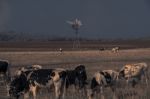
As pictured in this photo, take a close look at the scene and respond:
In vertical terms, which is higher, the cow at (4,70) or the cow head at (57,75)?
the cow head at (57,75)

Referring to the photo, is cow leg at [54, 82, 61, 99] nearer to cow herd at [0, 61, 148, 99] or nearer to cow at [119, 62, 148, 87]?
cow herd at [0, 61, 148, 99]

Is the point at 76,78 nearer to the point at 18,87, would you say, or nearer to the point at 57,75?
the point at 57,75

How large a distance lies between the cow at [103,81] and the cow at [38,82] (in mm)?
1537

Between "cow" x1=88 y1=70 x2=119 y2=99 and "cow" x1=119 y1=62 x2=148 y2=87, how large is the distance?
1.14m

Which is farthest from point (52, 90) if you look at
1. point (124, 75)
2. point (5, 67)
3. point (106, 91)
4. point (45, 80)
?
point (5, 67)

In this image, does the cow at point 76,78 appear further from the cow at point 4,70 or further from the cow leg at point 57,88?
the cow at point 4,70

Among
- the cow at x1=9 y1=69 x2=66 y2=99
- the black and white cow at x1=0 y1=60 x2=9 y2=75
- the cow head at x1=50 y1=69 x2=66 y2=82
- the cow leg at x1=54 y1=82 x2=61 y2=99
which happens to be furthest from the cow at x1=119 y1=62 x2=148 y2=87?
the black and white cow at x1=0 y1=60 x2=9 y2=75

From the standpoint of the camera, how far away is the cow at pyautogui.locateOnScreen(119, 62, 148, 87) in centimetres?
2959

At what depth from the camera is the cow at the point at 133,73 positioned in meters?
29.6

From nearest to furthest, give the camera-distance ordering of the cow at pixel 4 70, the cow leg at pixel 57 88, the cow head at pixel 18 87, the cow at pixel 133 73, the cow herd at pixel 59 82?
1. the cow leg at pixel 57 88
2. the cow head at pixel 18 87
3. the cow herd at pixel 59 82
4. the cow at pixel 133 73
5. the cow at pixel 4 70

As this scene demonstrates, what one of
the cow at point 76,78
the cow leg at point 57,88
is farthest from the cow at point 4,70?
the cow leg at point 57,88

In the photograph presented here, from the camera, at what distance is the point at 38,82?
24.6 m

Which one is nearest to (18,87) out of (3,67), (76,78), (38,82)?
(38,82)

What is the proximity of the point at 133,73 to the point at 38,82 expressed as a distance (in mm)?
8254
